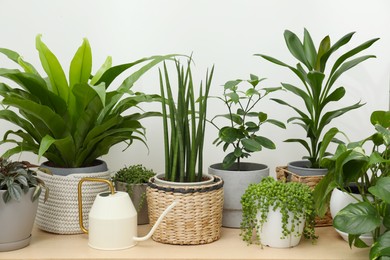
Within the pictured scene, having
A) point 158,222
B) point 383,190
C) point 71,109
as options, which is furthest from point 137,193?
point 383,190

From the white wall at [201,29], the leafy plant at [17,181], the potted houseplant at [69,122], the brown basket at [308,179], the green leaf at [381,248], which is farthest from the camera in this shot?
the white wall at [201,29]

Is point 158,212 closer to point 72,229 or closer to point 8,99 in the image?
point 72,229

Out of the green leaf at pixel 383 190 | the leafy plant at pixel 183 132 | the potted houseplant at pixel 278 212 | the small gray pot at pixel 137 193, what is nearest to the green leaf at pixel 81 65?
the leafy plant at pixel 183 132

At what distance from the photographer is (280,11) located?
5.67 feet

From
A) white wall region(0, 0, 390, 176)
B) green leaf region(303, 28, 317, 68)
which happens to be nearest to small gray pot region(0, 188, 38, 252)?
white wall region(0, 0, 390, 176)

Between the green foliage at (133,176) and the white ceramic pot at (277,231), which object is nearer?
the white ceramic pot at (277,231)

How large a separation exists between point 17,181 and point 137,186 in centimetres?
35

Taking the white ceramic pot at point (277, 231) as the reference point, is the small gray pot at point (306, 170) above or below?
above

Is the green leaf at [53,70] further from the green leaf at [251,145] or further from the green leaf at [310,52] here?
the green leaf at [310,52]

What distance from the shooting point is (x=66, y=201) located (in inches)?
56.5

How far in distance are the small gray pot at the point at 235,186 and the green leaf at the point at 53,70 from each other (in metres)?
0.46

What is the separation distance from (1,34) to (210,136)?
2.44 ft

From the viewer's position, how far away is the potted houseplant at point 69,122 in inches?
54.2

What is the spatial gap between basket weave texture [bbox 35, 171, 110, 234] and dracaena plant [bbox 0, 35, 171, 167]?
0.06 meters
